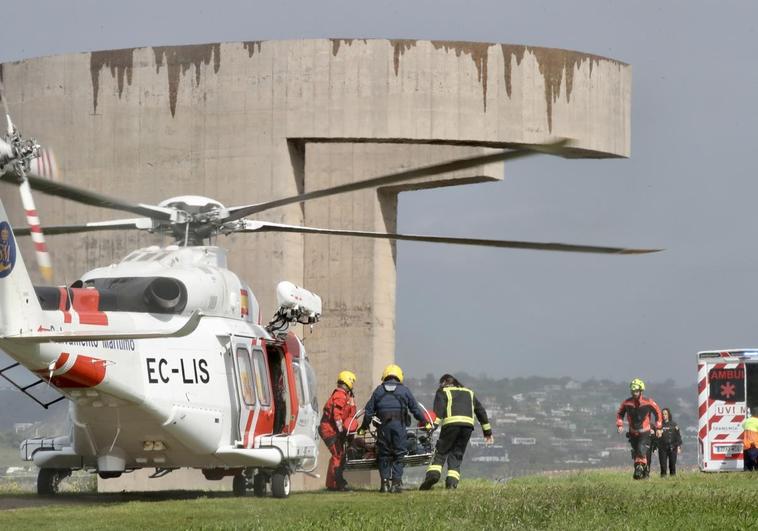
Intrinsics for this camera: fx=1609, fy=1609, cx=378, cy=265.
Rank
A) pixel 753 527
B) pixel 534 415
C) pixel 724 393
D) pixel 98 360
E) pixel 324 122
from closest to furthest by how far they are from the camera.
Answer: pixel 753 527 < pixel 98 360 < pixel 724 393 < pixel 324 122 < pixel 534 415

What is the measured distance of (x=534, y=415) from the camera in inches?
6654

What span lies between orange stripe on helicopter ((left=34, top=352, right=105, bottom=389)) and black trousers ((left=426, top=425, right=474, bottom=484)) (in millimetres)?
5820

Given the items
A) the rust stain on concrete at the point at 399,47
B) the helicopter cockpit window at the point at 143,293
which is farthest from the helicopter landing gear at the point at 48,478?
the rust stain on concrete at the point at 399,47

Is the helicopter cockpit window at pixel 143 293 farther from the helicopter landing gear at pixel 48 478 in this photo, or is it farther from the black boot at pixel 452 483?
the black boot at pixel 452 483

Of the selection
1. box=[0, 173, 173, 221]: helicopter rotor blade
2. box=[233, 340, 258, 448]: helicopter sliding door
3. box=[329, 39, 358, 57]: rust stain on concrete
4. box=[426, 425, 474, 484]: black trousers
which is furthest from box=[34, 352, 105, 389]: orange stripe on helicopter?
box=[329, 39, 358, 57]: rust stain on concrete

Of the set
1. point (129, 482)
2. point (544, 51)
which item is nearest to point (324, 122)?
point (544, 51)

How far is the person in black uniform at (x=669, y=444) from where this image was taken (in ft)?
93.2

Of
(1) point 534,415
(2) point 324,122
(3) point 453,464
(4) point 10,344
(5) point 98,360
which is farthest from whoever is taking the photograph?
(1) point 534,415

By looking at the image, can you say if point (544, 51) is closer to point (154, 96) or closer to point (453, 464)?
point (154, 96)

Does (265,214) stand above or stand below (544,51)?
below

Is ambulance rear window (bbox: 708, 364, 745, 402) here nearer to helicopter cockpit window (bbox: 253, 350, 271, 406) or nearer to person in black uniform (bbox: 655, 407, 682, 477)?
person in black uniform (bbox: 655, 407, 682, 477)

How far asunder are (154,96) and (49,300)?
1576cm

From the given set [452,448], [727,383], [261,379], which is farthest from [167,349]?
[727,383]

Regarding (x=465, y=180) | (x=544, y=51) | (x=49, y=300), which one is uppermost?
(x=544, y=51)
